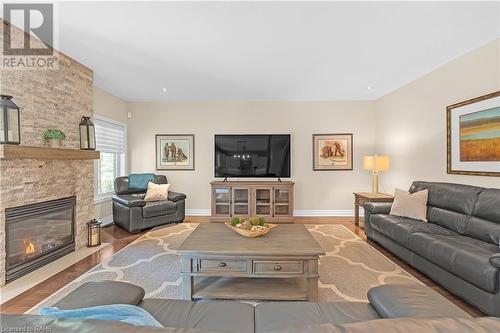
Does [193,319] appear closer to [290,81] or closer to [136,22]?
[136,22]

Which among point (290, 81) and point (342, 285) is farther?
point (290, 81)

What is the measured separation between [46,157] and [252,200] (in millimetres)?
3409

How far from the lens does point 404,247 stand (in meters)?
2.94

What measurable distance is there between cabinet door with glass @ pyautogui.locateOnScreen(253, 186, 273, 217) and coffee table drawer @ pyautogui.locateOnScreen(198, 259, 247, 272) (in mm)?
2975

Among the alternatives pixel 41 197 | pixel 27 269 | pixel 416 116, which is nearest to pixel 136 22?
pixel 41 197

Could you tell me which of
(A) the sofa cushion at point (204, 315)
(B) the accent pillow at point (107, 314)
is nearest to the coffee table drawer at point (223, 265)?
(A) the sofa cushion at point (204, 315)

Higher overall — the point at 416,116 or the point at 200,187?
the point at 416,116

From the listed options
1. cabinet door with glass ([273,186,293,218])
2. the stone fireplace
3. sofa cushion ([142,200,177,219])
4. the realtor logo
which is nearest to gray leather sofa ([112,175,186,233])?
sofa cushion ([142,200,177,219])

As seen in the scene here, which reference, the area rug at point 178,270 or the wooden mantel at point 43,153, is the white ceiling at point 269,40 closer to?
the wooden mantel at point 43,153

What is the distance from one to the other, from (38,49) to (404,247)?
16.2 feet

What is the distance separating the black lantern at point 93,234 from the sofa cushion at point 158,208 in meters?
0.76

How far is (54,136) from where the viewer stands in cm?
298

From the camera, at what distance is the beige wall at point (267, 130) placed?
553 centimetres
